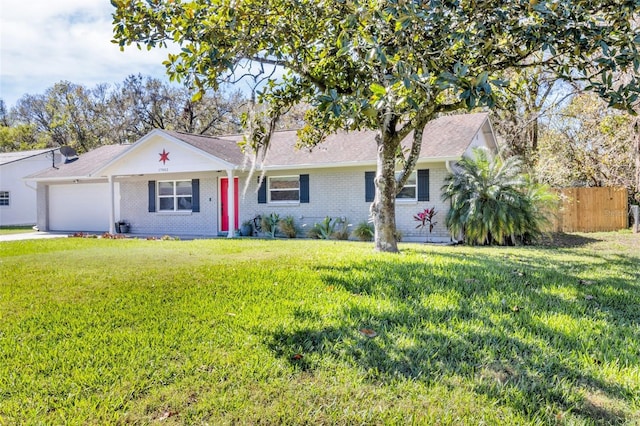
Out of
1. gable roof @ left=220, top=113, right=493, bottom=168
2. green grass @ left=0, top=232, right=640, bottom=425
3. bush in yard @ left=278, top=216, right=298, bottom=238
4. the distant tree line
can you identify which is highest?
the distant tree line

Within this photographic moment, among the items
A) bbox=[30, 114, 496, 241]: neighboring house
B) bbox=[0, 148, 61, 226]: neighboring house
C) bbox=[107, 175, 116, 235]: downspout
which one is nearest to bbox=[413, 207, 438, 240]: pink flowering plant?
bbox=[30, 114, 496, 241]: neighboring house

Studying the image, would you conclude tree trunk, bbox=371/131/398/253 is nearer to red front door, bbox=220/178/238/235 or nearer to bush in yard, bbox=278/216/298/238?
bush in yard, bbox=278/216/298/238

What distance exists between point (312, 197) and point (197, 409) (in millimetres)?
12802

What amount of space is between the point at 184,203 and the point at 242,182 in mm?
2713

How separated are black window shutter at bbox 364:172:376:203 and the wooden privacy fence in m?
7.67

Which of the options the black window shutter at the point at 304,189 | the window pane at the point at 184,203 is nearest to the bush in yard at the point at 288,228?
the black window shutter at the point at 304,189

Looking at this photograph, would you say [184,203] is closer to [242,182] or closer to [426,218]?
[242,182]

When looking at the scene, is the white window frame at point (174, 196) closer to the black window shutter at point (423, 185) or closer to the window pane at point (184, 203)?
the window pane at point (184, 203)

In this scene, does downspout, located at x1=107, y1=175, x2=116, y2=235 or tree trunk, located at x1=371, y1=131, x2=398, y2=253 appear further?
downspout, located at x1=107, y1=175, x2=116, y2=235

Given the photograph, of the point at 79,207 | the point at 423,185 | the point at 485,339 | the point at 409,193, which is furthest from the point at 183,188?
the point at 485,339

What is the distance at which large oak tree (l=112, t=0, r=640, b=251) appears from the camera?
4.47 metres

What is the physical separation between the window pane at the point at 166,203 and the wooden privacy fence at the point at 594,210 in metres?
15.0

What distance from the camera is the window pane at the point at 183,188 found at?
17.7 m

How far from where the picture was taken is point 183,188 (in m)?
17.8
